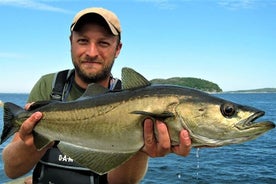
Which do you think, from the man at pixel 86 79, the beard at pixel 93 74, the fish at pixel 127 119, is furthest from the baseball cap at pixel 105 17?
the fish at pixel 127 119

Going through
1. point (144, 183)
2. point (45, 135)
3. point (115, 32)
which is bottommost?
point (144, 183)

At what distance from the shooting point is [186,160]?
2502 centimetres

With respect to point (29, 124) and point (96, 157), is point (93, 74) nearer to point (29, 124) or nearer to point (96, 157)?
point (29, 124)

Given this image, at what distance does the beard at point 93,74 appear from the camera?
6.40 metres

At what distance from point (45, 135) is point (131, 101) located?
145 centimetres

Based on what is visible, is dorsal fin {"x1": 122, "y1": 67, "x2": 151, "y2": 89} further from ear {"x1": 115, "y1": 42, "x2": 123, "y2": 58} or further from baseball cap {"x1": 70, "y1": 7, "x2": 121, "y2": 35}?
ear {"x1": 115, "y1": 42, "x2": 123, "y2": 58}

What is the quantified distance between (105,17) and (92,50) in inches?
25.6

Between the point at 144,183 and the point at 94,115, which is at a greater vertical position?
the point at 94,115

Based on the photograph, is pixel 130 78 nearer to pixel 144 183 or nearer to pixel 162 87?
pixel 162 87

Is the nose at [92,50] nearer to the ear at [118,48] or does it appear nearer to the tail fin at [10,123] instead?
the ear at [118,48]

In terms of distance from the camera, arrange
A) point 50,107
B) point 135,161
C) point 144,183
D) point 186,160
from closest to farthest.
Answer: point 50,107, point 135,161, point 144,183, point 186,160

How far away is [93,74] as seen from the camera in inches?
252

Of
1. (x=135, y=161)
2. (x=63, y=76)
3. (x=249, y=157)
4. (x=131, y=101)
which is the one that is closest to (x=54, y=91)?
(x=63, y=76)

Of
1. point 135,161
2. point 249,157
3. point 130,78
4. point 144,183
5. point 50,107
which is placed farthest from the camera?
point 249,157
